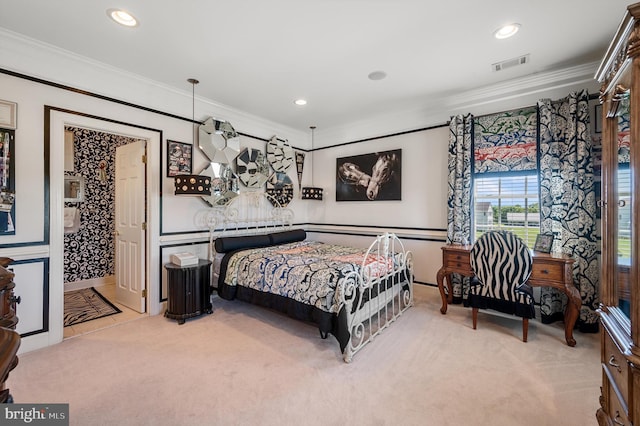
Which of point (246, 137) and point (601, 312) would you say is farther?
point (246, 137)

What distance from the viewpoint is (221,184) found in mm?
4125

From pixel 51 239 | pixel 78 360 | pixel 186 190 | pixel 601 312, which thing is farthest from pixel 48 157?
pixel 601 312

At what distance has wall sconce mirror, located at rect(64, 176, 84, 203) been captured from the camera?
4.36m

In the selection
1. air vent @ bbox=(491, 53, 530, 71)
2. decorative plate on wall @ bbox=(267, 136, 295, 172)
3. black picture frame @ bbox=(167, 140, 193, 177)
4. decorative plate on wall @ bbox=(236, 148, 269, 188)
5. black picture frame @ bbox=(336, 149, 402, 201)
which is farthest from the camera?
decorative plate on wall @ bbox=(267, 136, 295, 172)

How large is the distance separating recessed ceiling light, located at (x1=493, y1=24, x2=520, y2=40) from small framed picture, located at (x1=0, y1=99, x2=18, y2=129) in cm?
441

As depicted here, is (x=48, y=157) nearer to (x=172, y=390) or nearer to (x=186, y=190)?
(x=186, y=190)

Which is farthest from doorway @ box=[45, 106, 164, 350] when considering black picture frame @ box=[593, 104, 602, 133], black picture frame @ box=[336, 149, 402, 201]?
black picture frame @ box=[593, 104, 602, 133]

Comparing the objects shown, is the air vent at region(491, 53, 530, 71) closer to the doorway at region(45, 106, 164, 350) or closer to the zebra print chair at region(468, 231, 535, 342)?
the zebra print chair at region(468, 231, 535, 342)

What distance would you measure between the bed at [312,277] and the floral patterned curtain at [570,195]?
166cm

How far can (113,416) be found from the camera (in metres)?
1.77

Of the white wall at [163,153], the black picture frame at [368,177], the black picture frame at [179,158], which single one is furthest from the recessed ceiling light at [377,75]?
the black picture frame at [179,158]

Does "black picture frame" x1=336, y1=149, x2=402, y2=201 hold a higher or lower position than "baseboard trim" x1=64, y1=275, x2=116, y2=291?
higher

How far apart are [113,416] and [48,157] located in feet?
8.08

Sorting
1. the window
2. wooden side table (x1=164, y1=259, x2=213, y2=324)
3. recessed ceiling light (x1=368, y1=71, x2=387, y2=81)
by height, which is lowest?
wooden side table (x1=164, y1=259, x2=213, y2=324)
